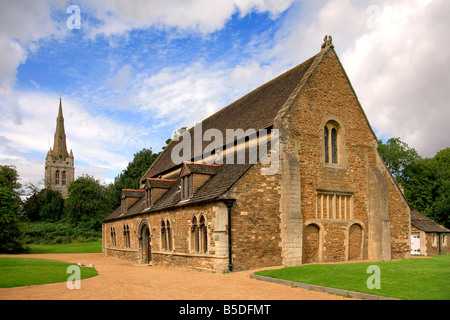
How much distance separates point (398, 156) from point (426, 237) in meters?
17.1

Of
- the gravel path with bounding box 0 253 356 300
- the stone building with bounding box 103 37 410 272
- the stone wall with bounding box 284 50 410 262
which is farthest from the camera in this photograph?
the stone wall with bounding box 284 50 410 262

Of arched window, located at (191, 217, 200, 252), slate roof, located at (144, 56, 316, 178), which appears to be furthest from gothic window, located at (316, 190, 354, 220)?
arched window, located at (191, 217, 200, 252)

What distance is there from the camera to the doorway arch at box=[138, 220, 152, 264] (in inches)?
1114

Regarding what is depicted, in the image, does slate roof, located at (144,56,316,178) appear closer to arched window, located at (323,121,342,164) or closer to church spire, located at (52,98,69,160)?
arched window, located at (323,121,342,164)

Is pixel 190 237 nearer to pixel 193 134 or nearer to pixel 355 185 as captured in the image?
pixel 355 185

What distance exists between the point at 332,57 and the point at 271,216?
1071cm

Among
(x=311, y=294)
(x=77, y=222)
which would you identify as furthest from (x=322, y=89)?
(x=77, y=222)

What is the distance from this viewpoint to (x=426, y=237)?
4056 centimetres

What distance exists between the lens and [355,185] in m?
23.4

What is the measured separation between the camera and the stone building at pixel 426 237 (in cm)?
4047

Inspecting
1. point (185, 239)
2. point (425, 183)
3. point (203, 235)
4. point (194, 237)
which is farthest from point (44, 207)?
point (425, 183)

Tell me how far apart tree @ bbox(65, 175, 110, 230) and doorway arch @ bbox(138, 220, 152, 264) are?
37.5 m

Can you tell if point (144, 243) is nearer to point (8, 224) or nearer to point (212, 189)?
point (212, 189)
